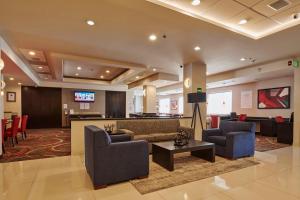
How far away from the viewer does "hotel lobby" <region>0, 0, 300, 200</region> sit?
2.63 meters

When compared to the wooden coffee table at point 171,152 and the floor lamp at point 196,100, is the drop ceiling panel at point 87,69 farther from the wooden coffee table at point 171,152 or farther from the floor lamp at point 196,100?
the wooden coffee table at point 171,152

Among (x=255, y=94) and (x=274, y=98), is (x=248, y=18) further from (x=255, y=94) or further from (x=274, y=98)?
(x=255, y=94)

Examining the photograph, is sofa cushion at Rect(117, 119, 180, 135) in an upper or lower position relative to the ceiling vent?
lower

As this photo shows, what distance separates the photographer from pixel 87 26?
349 cm

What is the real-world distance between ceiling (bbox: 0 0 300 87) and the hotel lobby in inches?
1.0

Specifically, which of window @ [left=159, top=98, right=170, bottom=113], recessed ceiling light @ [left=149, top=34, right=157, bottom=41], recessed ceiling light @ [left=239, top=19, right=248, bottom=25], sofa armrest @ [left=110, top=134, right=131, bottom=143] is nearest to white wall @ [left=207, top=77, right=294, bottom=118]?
recessed ceiling light @ [left=239, top=19, right=248, bottom=25]

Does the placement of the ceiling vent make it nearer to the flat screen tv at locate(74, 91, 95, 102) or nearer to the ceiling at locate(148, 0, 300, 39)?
the ceiling at locate(148, 0, 300, 39)

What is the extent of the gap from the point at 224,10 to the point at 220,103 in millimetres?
8054

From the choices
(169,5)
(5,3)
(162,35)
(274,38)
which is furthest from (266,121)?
(5,3)

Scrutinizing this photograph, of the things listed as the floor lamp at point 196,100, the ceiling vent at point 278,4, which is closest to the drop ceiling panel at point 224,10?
the ceiling vent at point 278,4

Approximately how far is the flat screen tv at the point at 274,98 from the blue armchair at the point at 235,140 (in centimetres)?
415

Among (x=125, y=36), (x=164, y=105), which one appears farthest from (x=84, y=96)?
(x=125, y=36)

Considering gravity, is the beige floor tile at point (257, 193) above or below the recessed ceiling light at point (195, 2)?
below

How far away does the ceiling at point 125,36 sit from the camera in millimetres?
2889
